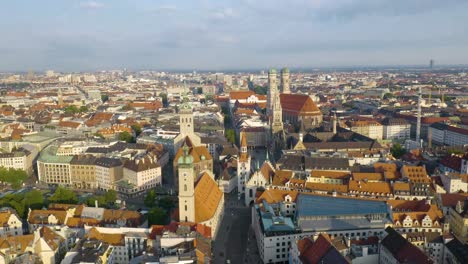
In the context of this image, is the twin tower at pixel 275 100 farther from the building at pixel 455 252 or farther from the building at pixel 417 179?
the building at pixel 455 252

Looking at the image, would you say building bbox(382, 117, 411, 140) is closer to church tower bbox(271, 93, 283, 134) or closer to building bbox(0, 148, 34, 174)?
church tower bbox(271, 93, 283, 134)

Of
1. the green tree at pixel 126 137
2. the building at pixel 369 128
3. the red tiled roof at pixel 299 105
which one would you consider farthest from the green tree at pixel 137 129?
the building at pixel 369 128

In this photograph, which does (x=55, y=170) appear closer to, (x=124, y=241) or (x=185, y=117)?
(x=185, y=117)

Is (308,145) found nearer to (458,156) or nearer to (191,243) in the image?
(458,156)

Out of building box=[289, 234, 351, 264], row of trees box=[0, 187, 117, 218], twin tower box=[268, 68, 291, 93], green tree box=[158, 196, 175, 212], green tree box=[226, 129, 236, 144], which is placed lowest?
green tree box=[158, 196, 175, 212]

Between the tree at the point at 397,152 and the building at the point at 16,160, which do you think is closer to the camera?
the building at the point at 16,160

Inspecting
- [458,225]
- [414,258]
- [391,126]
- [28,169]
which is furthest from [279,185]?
[391,126]

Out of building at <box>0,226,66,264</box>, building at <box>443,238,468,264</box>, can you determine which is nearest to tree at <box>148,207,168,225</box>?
building at <box>0,226,66,264</box>
